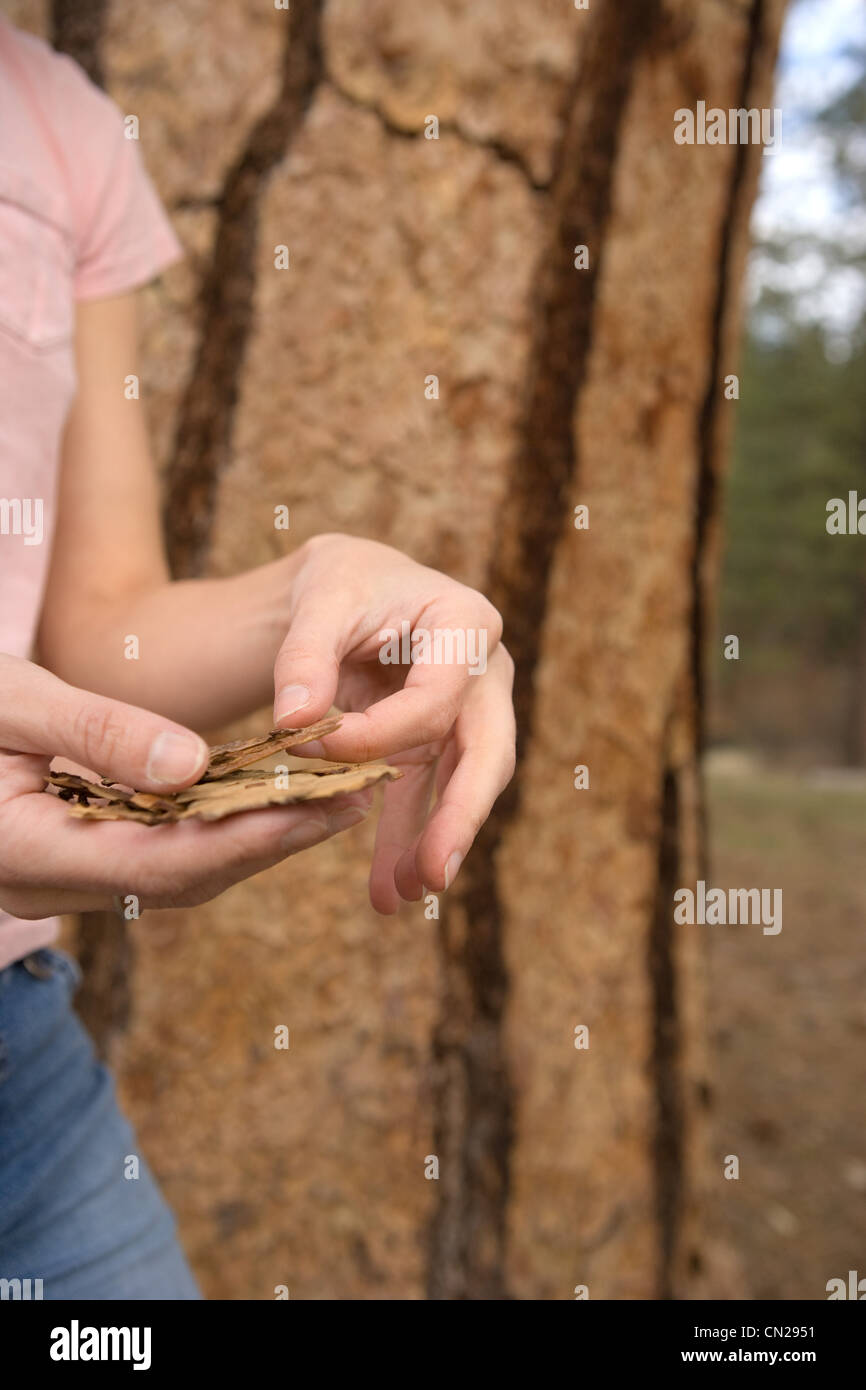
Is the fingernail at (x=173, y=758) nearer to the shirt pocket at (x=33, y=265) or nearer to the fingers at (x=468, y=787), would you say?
the fingers at (x=468, y=787)

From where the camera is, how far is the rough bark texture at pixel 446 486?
4.81 feet

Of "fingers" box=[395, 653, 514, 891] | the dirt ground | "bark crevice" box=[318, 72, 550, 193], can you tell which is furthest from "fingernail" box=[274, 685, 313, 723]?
the dirt ground

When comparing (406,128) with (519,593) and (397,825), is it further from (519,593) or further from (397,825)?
(397,825)

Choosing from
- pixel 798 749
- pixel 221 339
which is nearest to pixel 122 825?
pixel 221 339

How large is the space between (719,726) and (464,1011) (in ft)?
47.3

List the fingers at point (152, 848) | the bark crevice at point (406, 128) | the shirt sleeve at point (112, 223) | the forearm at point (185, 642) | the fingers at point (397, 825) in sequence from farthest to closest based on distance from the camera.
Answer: the bark crevice at point (406, 128) → the shirt sleeve at point (112, 223) → the forearm at point (185, 642) → the fingers at point (397, 825) → the fingers at point (152, 848)

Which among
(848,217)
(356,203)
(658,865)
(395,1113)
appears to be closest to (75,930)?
(395,1113)

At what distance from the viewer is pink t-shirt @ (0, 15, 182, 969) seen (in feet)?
3.52

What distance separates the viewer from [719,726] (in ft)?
50.4

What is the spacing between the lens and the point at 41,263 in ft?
3.70

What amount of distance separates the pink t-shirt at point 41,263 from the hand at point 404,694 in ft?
1.08

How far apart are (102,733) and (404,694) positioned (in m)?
0.22

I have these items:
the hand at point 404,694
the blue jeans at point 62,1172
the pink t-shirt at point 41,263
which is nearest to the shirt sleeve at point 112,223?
the pink t-shirt at point 41,263
